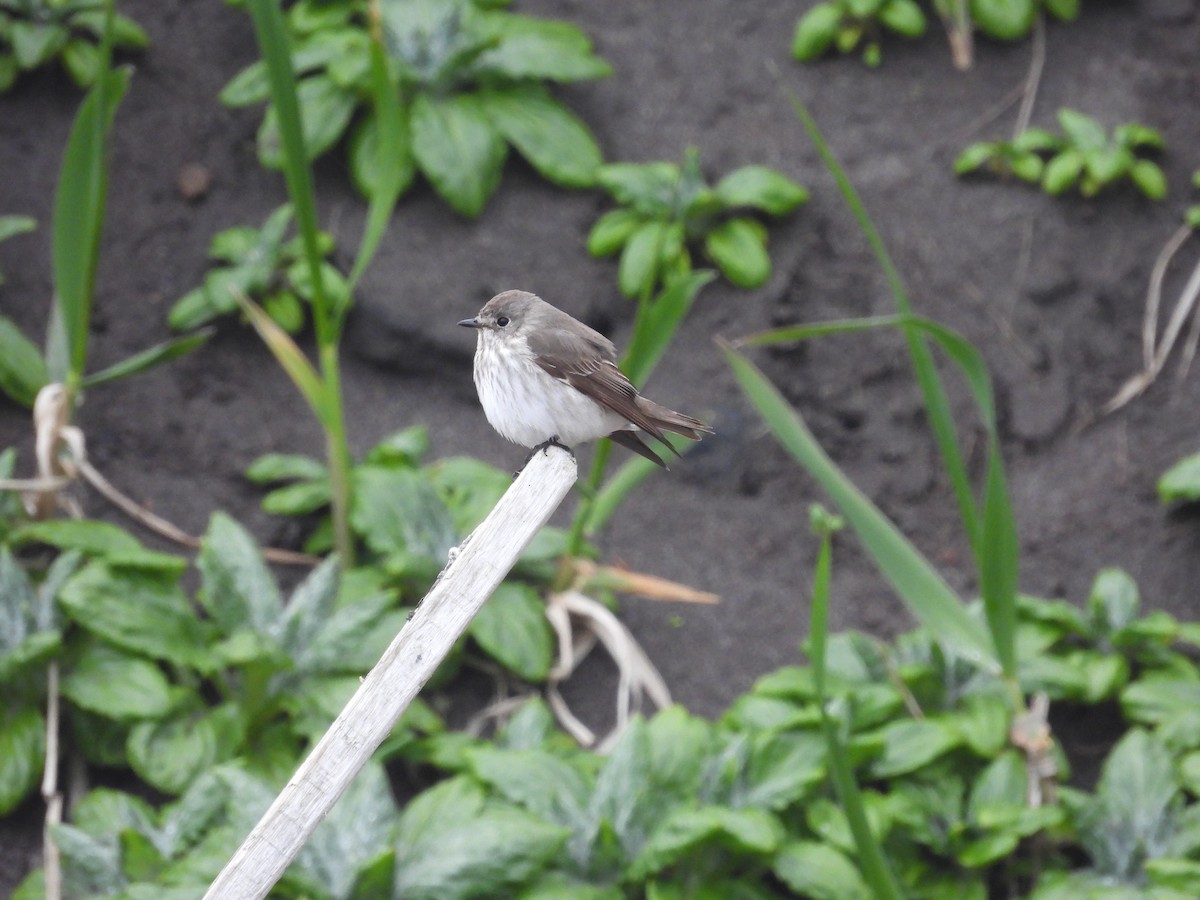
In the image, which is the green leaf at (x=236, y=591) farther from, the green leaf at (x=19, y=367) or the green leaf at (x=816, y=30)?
the green leaf at (x=816, y=30)

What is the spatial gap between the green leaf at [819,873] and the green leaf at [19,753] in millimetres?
Answer: 2197

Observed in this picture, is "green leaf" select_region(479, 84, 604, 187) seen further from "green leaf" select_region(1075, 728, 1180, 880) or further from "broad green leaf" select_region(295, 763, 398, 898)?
"green leaf" select_region(1075, 728, 1180, 880)

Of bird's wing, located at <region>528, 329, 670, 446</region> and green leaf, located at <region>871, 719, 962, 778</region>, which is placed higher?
bird's wing, located at <region>528, 329, 670, 446</region>

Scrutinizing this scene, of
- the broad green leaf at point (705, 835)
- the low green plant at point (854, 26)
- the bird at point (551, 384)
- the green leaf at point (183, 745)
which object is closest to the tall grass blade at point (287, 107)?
the bird at point (551, 384)

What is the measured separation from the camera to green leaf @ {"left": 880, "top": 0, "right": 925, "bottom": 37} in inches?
241

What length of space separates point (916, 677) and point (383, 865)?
A: 1860 millimetres

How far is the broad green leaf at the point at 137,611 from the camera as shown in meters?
4.11

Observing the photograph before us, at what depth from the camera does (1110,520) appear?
5.31 meters

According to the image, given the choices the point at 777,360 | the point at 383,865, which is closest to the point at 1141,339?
the point at 777,360

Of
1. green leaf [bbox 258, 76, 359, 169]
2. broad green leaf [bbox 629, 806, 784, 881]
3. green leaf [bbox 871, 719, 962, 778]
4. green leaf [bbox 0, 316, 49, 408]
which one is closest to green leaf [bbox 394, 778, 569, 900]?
broad green leaf [bbox 629, 806, 784, 881]

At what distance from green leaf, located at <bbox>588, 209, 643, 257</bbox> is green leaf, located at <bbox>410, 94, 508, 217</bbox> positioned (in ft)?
1.71

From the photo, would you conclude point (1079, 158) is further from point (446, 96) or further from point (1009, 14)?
point (446, 96)

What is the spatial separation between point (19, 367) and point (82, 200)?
109 centimetres

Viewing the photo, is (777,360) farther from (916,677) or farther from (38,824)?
(38,824)
